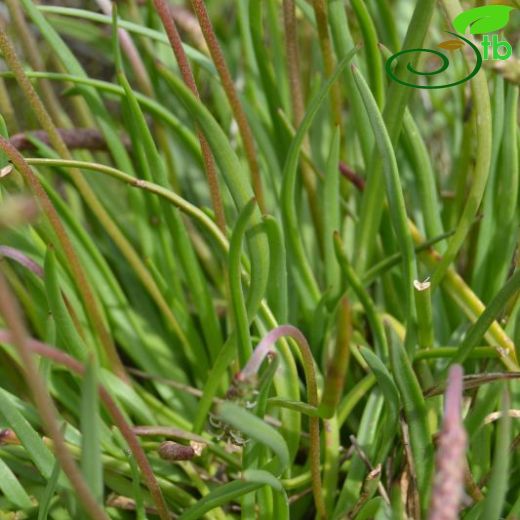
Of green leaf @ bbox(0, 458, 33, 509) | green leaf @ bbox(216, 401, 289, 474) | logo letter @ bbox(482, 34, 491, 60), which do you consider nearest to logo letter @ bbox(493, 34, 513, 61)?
logo letter @ bbox(482, 34, 491, 60)

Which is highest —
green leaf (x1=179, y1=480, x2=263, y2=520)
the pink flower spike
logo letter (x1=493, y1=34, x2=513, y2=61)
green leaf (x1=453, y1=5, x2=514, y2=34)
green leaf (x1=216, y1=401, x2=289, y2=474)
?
green leaf (x1=453, y1=5, x2=514, y2=34)

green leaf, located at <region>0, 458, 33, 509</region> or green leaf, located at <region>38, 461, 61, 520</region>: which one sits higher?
green leaf, located at <region>38, 461, 61, 520</region>

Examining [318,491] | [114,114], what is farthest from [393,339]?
[114,114]

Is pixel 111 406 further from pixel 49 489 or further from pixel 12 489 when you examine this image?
pixel 12 489

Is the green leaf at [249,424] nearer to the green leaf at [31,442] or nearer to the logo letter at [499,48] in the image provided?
the green leaf at [31,442]

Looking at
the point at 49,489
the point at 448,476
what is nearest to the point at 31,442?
the point at 49,489

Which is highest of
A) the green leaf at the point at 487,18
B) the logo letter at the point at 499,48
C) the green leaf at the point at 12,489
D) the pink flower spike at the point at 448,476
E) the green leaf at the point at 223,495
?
the green leaf at the point at 487,18

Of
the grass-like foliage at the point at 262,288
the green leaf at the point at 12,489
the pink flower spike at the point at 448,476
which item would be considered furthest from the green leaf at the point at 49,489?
the pink flower spike at the point at 448,476

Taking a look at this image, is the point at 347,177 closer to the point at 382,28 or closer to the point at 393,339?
the point at 382,28

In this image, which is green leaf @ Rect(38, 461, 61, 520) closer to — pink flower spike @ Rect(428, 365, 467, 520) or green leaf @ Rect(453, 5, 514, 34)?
pink flower spike @ Rect(428, 365, 467, 520)
